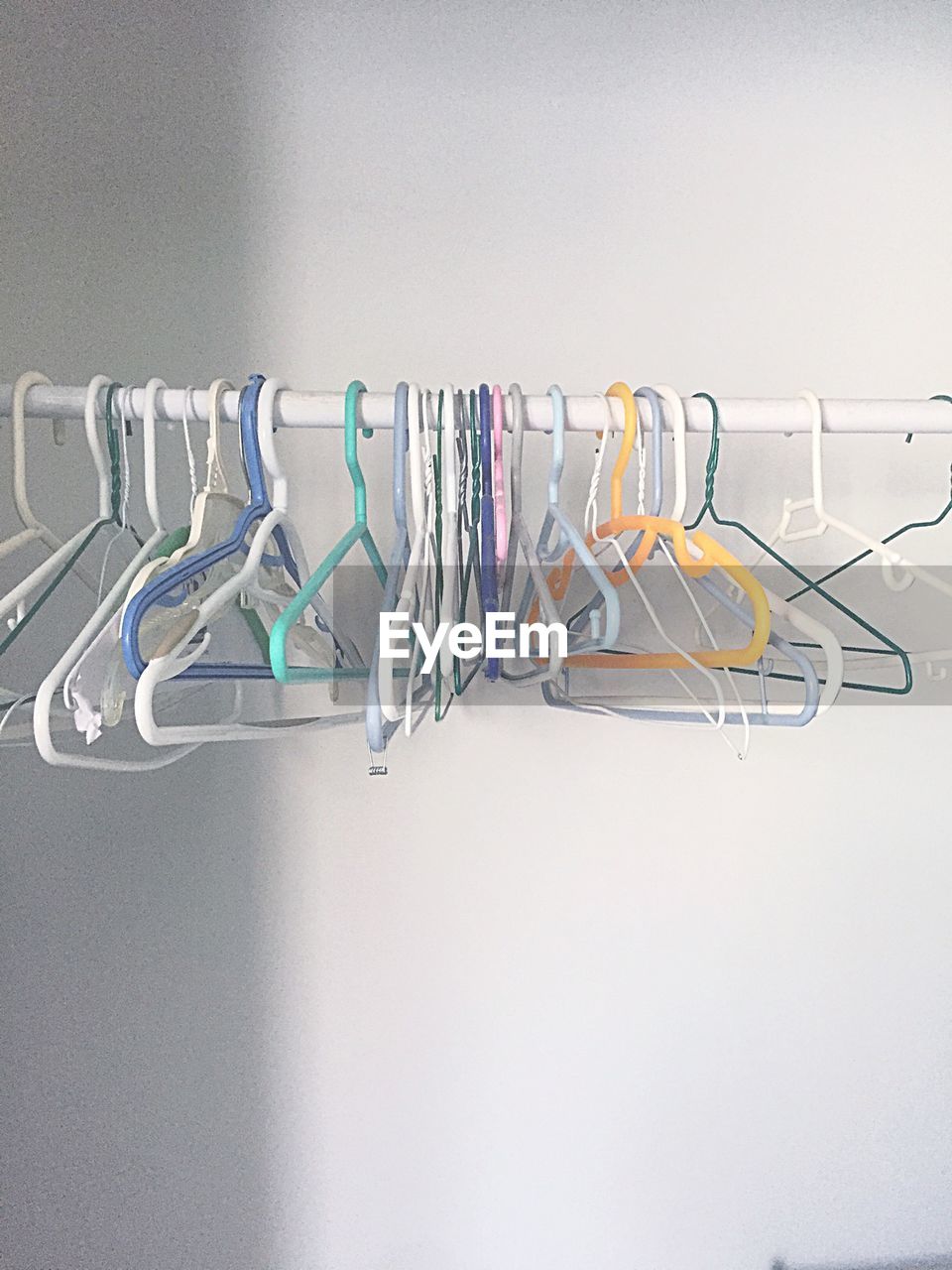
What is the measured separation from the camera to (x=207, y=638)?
82 cm

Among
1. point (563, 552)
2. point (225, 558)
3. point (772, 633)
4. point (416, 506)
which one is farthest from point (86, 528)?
point (772, 633)

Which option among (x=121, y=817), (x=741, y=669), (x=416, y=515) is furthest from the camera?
(x=121, y=817)

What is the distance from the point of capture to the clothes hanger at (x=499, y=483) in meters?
0.90

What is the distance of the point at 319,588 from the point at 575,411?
12.0 inches

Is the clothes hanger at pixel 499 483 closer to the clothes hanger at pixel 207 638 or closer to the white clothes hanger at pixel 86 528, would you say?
the clothes hanger at pixel 207 638

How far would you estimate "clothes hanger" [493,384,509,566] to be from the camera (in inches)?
35.5

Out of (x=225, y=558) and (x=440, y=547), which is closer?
(x=225, y=558)

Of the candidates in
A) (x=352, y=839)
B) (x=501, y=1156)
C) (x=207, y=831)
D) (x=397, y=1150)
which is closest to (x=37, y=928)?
(x=207, y=831)

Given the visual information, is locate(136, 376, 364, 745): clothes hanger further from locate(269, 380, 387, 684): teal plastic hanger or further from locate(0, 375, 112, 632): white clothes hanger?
locate(0, 375, 112, 632): white clothes hanger

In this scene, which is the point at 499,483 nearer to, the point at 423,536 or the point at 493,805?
the point at 423,536

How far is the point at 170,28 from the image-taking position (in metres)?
1.29

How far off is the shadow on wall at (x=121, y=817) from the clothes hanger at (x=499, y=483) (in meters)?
0.53

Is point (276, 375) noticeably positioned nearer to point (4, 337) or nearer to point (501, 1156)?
point (4, 337)

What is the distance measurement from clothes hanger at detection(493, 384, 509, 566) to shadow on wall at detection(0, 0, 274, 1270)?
1.74 feet
